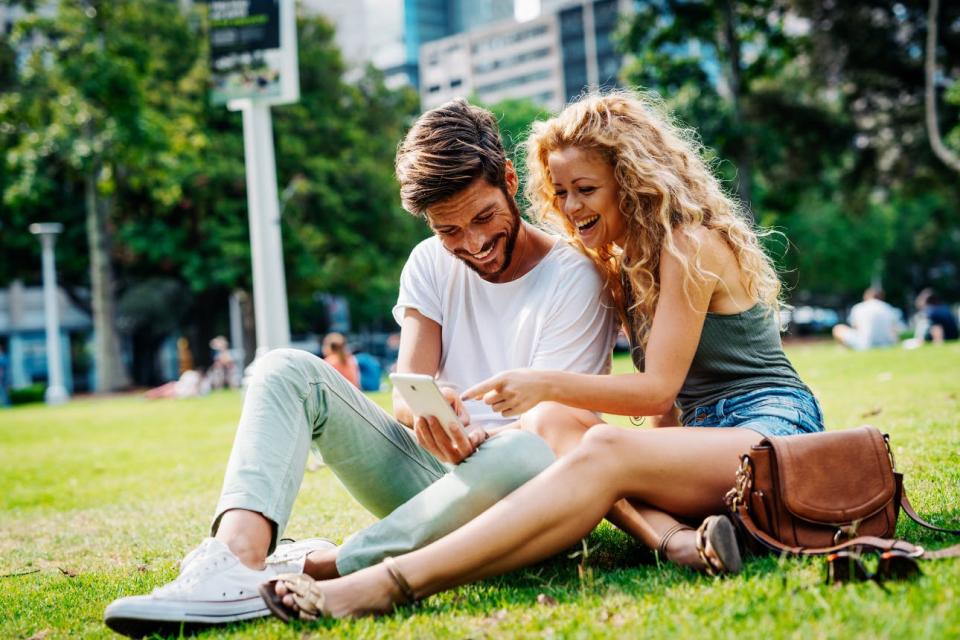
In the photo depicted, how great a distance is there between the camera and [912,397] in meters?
8.70

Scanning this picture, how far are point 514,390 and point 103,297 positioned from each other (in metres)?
29.9

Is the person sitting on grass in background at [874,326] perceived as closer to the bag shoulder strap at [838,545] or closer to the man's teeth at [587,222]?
the man's teeth at [587,222]

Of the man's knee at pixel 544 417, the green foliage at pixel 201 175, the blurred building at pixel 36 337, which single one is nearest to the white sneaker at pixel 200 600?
the man's knee at pixel 544 417

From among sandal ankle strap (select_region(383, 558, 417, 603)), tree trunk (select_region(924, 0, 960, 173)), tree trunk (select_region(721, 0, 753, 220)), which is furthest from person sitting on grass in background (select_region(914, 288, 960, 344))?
sandal ankle strap (select_region(383, 558, 417, 603))

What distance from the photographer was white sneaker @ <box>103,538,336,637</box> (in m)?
2.75

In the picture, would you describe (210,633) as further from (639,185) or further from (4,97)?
(4,97)

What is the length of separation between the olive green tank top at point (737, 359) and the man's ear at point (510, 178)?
92 cm

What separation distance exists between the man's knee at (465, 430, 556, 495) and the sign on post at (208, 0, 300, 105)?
11688 mm

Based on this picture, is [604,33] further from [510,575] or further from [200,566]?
[200,566]

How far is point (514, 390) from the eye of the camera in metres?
3.04

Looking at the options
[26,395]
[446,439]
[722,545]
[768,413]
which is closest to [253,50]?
[446,439]

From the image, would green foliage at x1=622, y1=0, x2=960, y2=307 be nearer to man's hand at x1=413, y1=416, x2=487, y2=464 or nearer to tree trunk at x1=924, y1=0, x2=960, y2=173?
tree trunk at x1=924, y1=0, x2=960, y2=173

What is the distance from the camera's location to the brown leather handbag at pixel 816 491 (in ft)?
9.54

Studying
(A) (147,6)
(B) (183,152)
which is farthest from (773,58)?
(A) (147,6)
